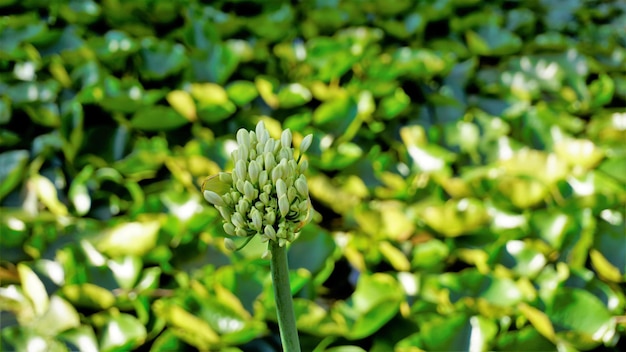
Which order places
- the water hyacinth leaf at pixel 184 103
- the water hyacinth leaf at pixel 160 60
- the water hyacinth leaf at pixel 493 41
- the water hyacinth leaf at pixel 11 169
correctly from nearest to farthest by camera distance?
1. the water hyacinth leaf at pixel 11 169
2. the water hyacinth leaf at pixel 184 103
3. the water hyacinth leaf at pixel 160 60
4. the water hyacinth leaf at pixel 493 41

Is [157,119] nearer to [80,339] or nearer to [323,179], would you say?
[323,179]

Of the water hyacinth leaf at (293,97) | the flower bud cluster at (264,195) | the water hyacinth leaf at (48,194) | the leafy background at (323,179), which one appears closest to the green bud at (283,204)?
the flower bud cluster at (264,195)

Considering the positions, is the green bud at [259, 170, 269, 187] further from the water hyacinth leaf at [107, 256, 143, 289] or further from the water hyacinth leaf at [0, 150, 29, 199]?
the water hyacinth leaf at [0, 150, 29, 199]

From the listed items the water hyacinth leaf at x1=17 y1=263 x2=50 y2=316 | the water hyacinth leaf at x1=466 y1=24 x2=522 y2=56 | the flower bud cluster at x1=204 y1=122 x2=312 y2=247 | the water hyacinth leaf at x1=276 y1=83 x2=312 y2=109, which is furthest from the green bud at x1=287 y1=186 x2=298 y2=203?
the water hyacinth leaf at x1=466 y1=24 x2=522 y2=56

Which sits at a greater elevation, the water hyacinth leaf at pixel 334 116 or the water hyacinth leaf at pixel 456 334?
the water hyacinth leaf at pixel 456 334

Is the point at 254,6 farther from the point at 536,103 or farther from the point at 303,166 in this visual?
the point at 303,166

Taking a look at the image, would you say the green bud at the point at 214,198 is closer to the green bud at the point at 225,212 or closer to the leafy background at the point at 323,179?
the green bud at the point at 225,212
